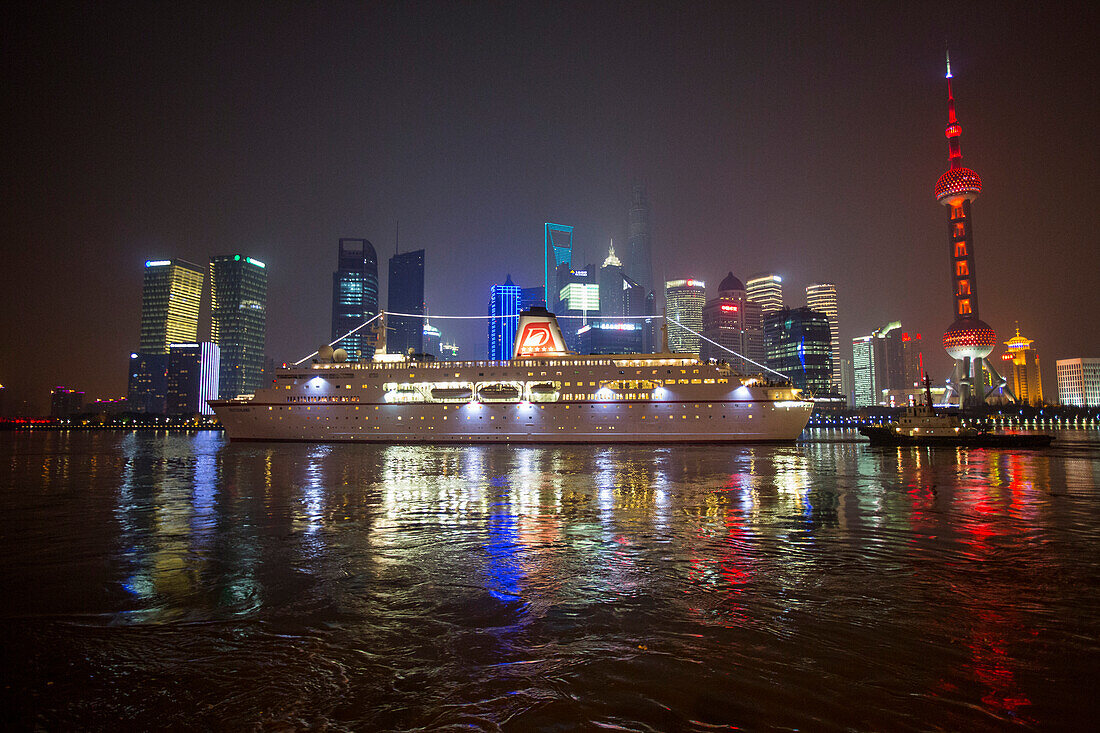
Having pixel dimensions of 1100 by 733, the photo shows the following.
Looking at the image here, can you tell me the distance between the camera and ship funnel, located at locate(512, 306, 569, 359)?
5366 cm

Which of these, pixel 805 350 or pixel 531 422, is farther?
pixel 805 350

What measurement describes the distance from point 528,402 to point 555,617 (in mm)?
43583

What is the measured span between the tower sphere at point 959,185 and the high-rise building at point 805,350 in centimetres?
5456

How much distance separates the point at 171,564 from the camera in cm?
891

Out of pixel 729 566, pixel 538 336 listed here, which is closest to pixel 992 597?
pixel 729 566

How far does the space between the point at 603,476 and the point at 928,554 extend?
535 inches

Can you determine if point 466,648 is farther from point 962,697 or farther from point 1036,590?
point 1036,590

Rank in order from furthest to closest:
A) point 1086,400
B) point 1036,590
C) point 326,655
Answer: point 1086,400 < point 1036,590 < point 326,655

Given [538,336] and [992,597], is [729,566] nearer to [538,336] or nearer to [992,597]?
[992,597]

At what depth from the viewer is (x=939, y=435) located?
154 feet

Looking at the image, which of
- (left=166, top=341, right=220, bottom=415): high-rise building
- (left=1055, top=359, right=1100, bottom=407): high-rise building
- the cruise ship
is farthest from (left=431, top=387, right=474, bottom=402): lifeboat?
(left=1055, top=359, right=1100, bottom=407): high-rise building

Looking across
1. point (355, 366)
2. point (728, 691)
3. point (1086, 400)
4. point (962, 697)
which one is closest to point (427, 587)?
point (728, 691)

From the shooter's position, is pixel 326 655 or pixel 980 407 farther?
pixel 980 407

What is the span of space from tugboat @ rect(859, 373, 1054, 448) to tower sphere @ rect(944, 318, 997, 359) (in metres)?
106
